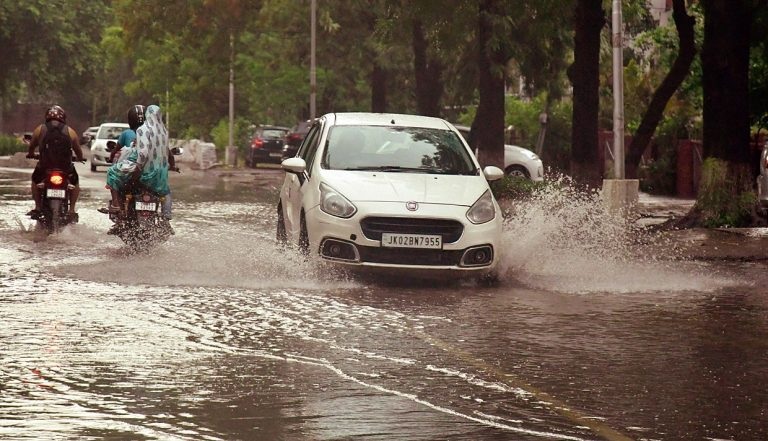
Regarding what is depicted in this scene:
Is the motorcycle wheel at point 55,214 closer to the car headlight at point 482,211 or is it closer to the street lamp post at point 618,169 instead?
the car headlight at point 482,211

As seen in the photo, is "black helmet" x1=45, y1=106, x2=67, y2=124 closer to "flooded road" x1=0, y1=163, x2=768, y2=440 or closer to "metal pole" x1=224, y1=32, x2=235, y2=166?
"flooded road" x1=0, y1=163, x2=768, y2=440

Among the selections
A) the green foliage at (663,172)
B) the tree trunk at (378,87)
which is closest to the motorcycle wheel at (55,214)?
the green foliage at (663,172)

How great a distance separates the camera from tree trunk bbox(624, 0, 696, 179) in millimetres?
26688

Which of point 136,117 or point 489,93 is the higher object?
point 489,93

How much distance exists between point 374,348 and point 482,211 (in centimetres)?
442

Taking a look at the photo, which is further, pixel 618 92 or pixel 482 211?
pixel 618 92

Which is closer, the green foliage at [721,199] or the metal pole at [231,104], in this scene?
the green foliage at [721,199]

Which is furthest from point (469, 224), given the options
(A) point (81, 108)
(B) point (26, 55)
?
(A) point (81, 108)

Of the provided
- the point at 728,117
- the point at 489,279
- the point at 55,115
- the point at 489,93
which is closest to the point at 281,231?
the point at 489,279

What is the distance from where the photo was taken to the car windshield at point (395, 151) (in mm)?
15156

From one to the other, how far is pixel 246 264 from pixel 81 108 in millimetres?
110350

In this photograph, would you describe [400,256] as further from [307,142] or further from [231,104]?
[231,104]

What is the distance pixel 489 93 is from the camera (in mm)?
32750

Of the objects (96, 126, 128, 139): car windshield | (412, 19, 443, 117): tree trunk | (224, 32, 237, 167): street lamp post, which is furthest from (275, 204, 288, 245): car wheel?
(224, 32, 237, 167): street lamp post
